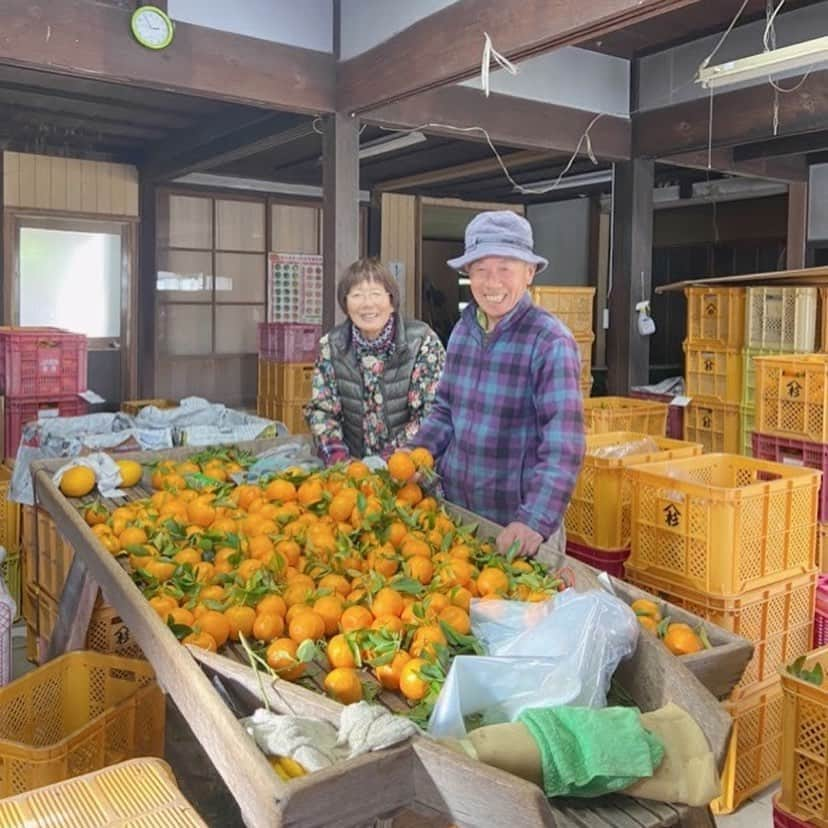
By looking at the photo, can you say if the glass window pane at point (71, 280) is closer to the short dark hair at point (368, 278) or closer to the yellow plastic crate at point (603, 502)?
the short dark hair at point (368, 278)

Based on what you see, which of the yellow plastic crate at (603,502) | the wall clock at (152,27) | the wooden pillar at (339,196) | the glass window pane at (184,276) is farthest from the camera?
the glass window pane at (184,276)

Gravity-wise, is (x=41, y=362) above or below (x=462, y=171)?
below

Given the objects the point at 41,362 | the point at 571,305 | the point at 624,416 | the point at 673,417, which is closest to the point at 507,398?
the point at 624,416

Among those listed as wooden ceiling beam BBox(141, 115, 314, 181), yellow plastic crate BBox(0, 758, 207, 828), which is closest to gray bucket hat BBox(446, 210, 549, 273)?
yellow plastic crate BBox(0, 758, 207, 828)

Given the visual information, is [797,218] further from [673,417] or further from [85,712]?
[85,712]

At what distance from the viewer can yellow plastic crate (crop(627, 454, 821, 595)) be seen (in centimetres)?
271

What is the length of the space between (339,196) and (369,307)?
1857 millimetres

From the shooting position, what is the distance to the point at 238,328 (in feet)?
27.9

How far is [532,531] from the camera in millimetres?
1930

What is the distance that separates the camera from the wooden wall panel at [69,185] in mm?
6996

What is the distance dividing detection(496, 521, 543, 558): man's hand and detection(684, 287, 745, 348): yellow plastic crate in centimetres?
370

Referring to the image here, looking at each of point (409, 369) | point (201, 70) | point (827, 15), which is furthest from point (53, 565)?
point (827, 15)

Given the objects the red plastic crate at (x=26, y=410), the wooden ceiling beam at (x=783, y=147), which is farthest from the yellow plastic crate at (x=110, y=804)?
the wooden ceiling beam at (x=783, y=147)

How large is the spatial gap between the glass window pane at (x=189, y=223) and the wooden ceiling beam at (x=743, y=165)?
13.7 ft
